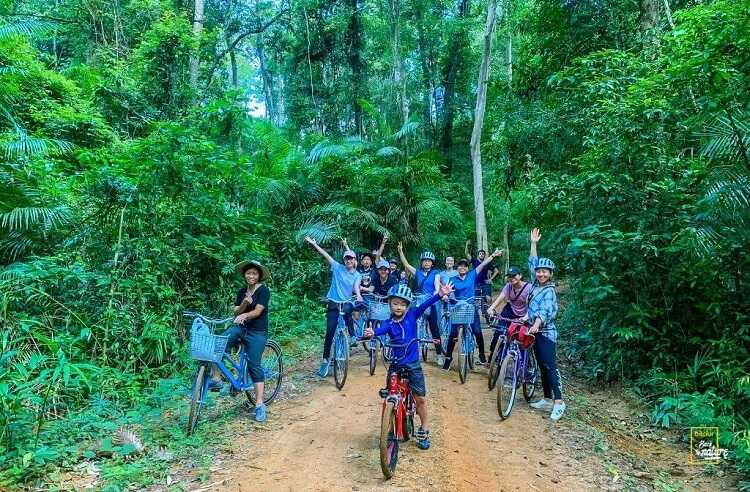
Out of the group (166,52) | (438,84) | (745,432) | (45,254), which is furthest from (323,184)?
(438,84)

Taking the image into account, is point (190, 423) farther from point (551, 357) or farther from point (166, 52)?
point (166, 52)

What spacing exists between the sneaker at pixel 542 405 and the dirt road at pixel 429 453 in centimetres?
12

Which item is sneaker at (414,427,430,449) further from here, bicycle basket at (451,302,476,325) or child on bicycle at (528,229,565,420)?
bicycle basket at (451,302,476,325)

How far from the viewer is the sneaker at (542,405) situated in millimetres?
6031

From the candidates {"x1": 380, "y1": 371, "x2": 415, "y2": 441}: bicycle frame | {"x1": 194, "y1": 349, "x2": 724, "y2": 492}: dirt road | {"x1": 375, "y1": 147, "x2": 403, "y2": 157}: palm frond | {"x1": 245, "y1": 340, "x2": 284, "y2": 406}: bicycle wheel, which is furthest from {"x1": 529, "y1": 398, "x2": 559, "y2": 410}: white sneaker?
{"x1": 375, "y1": 147, "x2": 403, "y2": 157}: palm frond

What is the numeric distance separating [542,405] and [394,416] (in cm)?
285

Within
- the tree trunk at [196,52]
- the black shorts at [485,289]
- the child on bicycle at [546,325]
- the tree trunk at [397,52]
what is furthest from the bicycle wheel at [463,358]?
the tree trunk at [397,52]

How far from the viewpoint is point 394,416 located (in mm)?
4133

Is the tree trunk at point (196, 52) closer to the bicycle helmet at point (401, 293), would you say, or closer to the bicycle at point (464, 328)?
the bicycle at point (464, 328)

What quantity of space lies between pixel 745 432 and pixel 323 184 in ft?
36.1

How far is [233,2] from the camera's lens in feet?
65.1

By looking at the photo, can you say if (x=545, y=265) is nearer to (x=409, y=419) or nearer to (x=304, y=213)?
(x=409, y=419)

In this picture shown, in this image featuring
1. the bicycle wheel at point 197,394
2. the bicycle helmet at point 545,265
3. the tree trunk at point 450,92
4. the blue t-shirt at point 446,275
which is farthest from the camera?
the tree trunk at point 450,92

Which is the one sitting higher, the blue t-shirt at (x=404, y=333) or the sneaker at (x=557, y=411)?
the blue t-shirt at (x=404, y=333)
